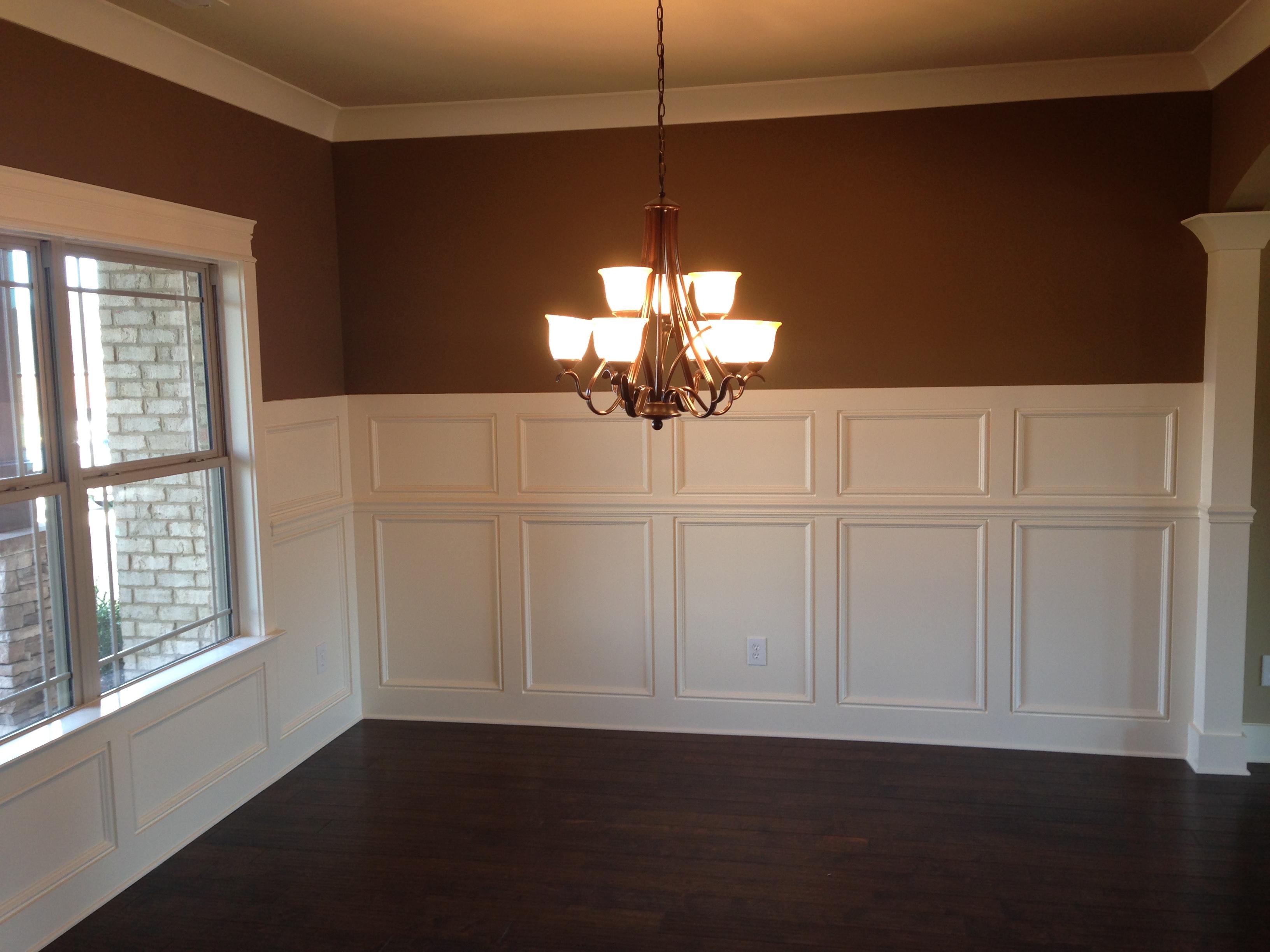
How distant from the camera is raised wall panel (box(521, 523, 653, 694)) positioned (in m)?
4.14

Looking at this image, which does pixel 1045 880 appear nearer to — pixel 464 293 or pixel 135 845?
pixel 135 845

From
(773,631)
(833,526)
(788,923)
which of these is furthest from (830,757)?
(788,923)

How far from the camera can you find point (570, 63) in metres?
3.49

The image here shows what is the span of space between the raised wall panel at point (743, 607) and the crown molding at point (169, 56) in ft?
7.29

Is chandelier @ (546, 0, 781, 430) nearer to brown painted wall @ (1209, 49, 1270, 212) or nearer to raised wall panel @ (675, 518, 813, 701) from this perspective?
raised wall panel @ (675, 518, 813, 701)

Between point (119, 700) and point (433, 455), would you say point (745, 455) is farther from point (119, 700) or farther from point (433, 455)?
point (119, 700)

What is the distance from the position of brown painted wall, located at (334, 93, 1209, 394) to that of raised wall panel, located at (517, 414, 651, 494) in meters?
0.20

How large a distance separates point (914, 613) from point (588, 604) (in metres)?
1.34

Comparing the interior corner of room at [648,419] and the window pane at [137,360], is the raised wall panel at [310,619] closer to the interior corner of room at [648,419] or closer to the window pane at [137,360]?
the interior corner of room at [648,419]

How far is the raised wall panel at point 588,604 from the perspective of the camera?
4.14m

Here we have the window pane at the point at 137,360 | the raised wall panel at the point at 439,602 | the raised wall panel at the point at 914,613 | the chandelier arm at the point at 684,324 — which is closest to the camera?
the chandelier arm at the point at 684,324

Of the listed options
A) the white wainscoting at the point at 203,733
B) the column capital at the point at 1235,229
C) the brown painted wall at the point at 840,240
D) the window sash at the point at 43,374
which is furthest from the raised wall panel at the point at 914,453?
the window sash at the point at 43,374

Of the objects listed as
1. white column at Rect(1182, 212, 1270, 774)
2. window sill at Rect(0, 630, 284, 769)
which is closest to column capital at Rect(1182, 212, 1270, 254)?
white column at Rect(1182, 212, 1270, 774)

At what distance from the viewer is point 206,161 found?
334cm
